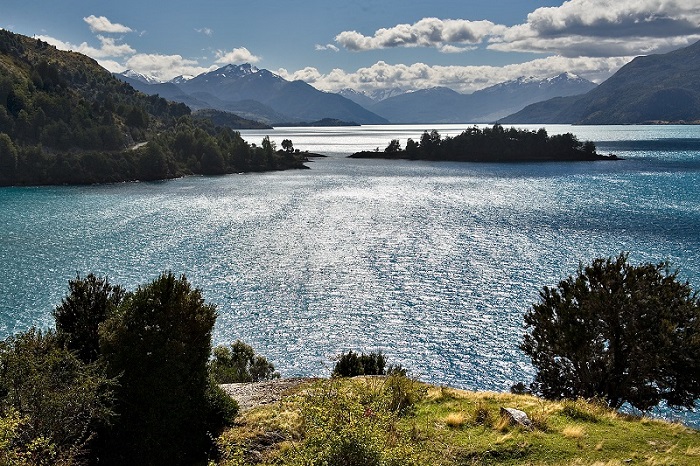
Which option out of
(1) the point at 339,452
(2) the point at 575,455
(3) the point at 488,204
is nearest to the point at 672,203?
(3) the point at 488,204

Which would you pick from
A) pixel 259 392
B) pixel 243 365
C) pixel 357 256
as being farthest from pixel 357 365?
pixel 357 256

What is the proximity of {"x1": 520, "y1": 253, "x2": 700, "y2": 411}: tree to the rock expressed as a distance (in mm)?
12269

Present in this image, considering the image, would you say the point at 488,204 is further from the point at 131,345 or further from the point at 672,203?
the point at 131,345

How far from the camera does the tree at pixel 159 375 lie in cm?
2745

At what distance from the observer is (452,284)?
82.6 metres

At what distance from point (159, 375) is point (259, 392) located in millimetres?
9584

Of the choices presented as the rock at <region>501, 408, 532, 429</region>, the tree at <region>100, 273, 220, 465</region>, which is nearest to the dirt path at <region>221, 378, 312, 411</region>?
the tree at <region>100, 273, 220, 465</region>

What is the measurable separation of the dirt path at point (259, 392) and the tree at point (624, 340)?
65.5 feet

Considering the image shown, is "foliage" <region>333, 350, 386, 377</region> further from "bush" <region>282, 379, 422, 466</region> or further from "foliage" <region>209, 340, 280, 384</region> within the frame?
"bush" <region>282, 379, 422, 466</region>

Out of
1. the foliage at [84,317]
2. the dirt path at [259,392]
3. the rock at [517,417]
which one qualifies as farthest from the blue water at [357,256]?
the rock at [517,417]

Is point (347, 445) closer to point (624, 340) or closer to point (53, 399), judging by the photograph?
point (53, 399)

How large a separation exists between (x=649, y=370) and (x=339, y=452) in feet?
98.2

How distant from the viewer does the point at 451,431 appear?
26.0m

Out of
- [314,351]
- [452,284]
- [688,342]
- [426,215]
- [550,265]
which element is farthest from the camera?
[426,215]
